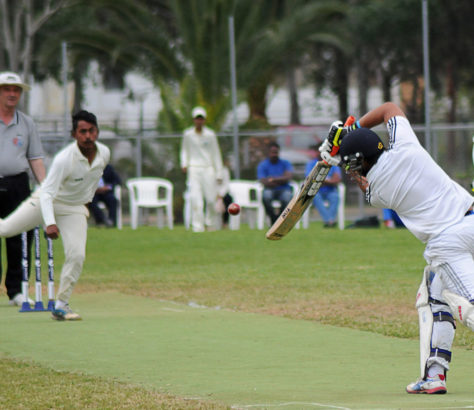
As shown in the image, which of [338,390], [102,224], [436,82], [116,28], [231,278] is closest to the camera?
[338,390]

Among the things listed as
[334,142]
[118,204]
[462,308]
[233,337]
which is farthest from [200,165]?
[462,308]

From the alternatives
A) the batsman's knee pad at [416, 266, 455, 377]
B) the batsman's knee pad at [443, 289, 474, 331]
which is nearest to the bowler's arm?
the batsman's knee pad at [416, 266, 455, 377]

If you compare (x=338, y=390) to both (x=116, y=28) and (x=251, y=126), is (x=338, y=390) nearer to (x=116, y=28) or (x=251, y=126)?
(x=251, y=126)

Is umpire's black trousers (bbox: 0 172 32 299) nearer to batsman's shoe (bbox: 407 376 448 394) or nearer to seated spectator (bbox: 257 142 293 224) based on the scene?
batsman's shoe (bbox: 407 376 448 394)

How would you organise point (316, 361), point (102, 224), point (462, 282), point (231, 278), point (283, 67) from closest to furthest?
point (462, 282) → point (316, 361) → point (231, 278) → point (102, 224) → point (283, 67)

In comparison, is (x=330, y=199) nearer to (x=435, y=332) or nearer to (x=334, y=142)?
(x=334, y=142)

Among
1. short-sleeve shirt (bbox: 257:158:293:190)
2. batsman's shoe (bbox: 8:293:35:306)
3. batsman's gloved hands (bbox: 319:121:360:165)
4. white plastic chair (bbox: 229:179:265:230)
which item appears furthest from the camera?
white plastic chair (bbox: 229:179:265:230)

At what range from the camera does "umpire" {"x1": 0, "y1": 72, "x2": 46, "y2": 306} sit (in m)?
11.6

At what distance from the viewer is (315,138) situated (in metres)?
26.1

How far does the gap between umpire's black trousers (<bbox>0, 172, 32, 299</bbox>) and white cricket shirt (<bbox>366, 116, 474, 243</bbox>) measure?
5.75 m

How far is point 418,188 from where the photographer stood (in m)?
6.53

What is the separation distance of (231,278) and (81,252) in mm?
4164

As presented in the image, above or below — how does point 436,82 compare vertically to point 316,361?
above

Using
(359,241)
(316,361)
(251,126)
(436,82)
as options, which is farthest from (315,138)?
(316,361)
